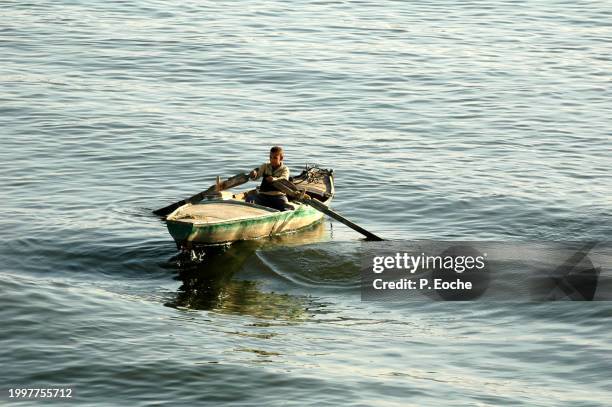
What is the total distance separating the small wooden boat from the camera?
74.9 feet

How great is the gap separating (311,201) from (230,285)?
3006 millimetres

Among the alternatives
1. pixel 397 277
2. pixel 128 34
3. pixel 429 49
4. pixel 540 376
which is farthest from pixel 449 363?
pixel 128 34

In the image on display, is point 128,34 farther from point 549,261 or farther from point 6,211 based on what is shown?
point 549,261

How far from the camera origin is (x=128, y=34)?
45781 mm

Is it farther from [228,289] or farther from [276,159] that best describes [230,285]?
[276,159]

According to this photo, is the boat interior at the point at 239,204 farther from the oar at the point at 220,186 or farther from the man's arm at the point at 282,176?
the man's arm at the point at 282,176

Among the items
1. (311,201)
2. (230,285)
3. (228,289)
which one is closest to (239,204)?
(311,201)

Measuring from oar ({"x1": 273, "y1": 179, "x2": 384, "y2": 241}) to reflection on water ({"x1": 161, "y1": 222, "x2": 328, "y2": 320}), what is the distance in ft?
2.59

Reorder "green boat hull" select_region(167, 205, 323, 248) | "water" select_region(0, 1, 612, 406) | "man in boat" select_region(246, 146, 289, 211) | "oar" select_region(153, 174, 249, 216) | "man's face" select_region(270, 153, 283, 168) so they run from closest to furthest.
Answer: "water" select_region(0, 1, 612, 406), "green boat hull" select_region(167, 205, 323, 248), "man's face" select_region(270, 153, 283, 168), "man in boat" select_region(246, 146, 289, 211), "oar" select_region(153, 174, 249, 216)

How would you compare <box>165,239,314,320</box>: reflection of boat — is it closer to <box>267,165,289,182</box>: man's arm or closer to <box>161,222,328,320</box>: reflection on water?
<box>161,222,328,320</box>: reflection on water

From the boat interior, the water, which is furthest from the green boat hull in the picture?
the water

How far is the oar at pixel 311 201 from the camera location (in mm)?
24547

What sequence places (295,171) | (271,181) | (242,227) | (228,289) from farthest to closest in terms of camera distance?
(295,171) → (271,181) → (242,227) → (228,289)

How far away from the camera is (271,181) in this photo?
81.1 ft
